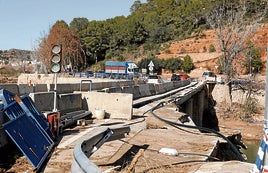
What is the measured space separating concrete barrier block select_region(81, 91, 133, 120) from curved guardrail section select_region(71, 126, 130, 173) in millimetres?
5688

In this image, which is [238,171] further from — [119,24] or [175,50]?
[119,24]

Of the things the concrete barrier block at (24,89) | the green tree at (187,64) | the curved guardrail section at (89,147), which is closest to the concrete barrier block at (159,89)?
the concrete barrier block at (24,89)

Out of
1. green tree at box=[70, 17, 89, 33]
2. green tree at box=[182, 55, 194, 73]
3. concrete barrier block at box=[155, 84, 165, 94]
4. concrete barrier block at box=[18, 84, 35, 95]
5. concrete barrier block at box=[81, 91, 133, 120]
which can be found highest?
green tree at box=[70, 17, 89, 33]

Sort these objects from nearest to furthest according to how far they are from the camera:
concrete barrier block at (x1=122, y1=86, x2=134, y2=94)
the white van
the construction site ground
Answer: the construction site ground
concrete barrier block at (x1=122, y1=86, x2=134, y2=94)
the white van

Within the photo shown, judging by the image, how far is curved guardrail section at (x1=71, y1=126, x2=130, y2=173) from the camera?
359cm

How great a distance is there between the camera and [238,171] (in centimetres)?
655

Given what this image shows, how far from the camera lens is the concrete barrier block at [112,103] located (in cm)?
1430

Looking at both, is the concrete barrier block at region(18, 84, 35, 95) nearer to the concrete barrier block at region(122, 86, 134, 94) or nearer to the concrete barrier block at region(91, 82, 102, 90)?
the concrete barrier block at region(122, 86, 134, 94)

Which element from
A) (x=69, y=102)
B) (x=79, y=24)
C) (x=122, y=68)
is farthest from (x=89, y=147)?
(x=79, y=24)

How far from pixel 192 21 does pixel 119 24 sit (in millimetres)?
22990

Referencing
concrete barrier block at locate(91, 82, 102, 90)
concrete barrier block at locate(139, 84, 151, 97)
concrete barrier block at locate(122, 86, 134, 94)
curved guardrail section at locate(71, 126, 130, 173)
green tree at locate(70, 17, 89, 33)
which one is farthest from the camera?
green tree at locate(70, 17, 89, 33)

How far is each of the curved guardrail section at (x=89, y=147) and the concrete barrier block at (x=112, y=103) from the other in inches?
224

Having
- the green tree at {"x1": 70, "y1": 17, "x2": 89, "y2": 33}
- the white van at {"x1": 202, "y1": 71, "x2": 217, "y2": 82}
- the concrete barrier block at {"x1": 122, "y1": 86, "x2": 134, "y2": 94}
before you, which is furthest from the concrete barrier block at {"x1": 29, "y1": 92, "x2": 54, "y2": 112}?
the green tree at {"x1": 70, "y1": 17, "x2": 89, "y2": 33}

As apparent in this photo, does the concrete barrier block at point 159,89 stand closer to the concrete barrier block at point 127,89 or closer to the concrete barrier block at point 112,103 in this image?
the concrete barrier block at point 127,89
